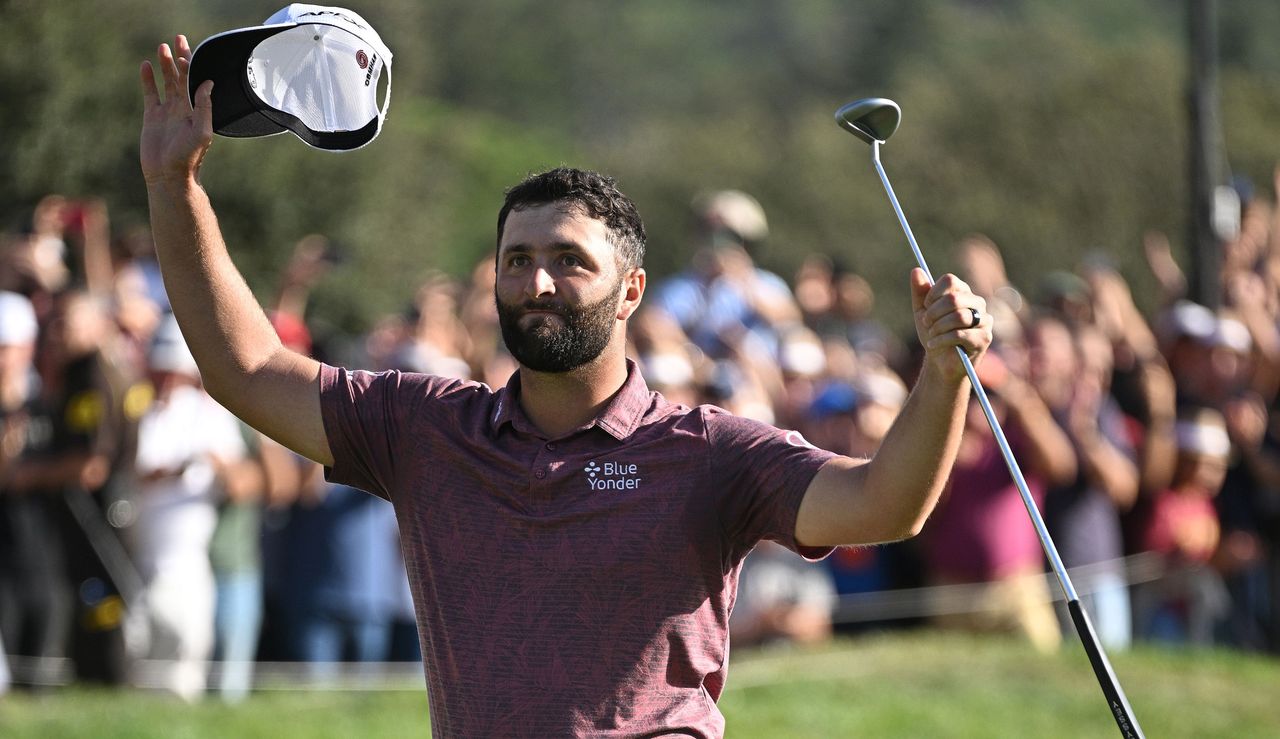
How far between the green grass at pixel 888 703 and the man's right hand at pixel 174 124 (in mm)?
5047

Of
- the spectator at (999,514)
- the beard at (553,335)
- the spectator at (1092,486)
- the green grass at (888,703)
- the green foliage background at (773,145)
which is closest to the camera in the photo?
the beard at (553,335)

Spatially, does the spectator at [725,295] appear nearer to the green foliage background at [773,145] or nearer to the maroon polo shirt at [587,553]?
the green foliage background at [773,145]

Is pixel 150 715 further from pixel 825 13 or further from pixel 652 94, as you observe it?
pixel 825 13

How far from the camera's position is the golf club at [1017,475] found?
4.09 m

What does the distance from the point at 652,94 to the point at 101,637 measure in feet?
359

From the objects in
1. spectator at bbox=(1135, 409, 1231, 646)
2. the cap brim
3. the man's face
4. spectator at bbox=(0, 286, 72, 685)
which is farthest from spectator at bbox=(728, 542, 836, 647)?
the cap brim

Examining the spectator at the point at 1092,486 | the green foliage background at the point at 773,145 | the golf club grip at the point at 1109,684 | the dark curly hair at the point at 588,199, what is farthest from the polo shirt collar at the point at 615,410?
the green foliage background at the point at 773,145

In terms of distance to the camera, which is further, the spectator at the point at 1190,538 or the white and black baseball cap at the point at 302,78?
the spectator at the point at 1190,538

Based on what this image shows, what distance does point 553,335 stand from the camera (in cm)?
436

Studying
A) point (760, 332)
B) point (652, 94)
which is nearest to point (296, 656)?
point (760, 332)

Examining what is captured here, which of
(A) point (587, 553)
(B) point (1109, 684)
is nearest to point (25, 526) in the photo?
(A) point (587, 553)

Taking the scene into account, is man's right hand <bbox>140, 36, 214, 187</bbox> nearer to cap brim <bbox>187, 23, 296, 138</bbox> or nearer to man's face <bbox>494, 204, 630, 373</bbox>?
cap brim <bbox>187, 23, 296, 138</bbox>

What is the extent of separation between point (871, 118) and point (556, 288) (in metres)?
0.94

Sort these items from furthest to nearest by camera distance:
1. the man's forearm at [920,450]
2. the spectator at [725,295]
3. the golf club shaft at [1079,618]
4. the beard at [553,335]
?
the spectator at [725,295]
the beard at [553,335]
the golf club shaft at [1079,618]
the man's forearm at [920,450]
